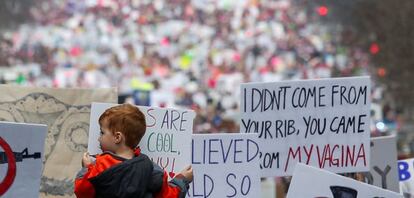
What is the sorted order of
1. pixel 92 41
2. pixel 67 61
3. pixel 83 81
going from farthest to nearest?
pixel 92 41
pixel 67 61
pixel 83 81

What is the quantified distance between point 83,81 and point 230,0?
1794 centimetres

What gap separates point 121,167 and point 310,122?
2.43m

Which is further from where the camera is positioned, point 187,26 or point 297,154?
point 187,26

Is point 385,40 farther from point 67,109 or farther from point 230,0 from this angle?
point 67,109

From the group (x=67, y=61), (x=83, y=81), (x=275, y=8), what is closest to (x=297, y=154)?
(x=83, y=81)

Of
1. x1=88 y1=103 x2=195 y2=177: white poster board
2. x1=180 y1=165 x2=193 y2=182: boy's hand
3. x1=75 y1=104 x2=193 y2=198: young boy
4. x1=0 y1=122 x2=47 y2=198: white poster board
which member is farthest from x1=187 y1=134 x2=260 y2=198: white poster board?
x1=75 y1=104 x2=193 y2=198: young boy

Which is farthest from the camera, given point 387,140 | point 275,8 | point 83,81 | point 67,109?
point 275,8

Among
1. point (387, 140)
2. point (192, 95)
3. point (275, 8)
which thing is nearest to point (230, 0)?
point (275, 8)

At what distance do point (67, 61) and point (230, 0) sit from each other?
38.5ft

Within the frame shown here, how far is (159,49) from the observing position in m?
44.0

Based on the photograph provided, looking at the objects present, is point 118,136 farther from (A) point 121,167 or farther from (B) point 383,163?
(B) point 383,163

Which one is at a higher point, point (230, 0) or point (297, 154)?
point (230, 0)

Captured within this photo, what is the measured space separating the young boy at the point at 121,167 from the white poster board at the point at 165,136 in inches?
27.7

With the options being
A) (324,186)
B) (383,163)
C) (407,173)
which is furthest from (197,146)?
Answer: (407,173)
